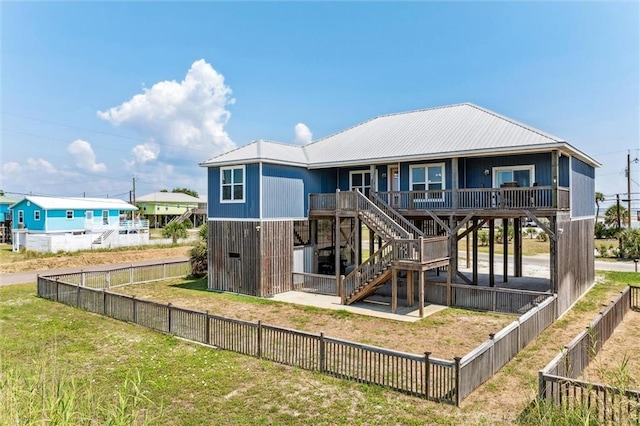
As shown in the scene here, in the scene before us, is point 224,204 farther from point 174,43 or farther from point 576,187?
point 576,187

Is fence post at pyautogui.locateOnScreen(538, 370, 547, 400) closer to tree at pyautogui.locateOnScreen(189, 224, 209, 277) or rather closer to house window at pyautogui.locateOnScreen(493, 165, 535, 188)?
house window at pyautogui.locateOnScreen(493, 165, 535, 188)

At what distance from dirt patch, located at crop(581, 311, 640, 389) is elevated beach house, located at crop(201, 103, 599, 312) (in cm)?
224

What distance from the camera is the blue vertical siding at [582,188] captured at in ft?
56.6

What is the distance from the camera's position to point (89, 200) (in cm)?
4378

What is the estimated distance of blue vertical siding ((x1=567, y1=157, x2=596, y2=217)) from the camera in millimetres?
17250

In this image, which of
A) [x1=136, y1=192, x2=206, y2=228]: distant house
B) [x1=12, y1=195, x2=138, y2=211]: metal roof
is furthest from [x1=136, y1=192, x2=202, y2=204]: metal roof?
[x1=12, y1=195, x2=138, y2=211]: metal roof

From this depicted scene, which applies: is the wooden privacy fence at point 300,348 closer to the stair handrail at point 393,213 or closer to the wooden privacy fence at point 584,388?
the wooden privacy fence at point 584,388

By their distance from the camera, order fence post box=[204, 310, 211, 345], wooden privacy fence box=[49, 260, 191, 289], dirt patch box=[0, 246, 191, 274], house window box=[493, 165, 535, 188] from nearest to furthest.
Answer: fence post box=[204, 310, 211, 345] < house window box=[493, 165, 535, 188] < wooden privacy fence box=[49, 260, 191, 289] < dirt patch box=[0, 246, 191, 274]

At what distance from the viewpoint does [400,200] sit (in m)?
18.5

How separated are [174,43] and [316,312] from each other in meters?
16.3

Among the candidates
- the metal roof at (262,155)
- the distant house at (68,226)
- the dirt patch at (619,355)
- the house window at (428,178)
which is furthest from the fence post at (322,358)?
the distant house at (68,226)

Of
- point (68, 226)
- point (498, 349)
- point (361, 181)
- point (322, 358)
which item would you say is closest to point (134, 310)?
point (322, 358)

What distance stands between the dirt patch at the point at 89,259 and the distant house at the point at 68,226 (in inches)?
150

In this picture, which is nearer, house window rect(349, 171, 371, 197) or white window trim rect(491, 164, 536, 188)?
white window trim rect(491, 164, 536, 188)
